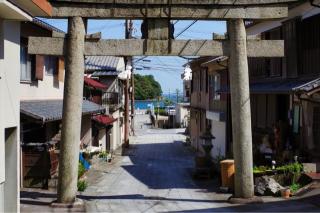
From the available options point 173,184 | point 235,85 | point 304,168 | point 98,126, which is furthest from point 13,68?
point 98,126

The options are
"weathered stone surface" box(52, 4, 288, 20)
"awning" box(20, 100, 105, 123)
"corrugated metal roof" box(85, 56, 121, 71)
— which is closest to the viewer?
"weathered stone surface" box(52, 4, 288, 20)

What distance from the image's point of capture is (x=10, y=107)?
11.6m

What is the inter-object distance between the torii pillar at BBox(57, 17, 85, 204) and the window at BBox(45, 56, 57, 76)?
6.93 m

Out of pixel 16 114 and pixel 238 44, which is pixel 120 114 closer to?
pixel 238 44

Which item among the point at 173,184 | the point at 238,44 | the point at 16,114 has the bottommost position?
the point at 173,184

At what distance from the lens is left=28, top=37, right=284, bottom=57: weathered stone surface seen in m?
16.1

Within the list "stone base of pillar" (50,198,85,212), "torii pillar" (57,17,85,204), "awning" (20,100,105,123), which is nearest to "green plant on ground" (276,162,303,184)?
"stone base of pillar" (50,198,85,212)

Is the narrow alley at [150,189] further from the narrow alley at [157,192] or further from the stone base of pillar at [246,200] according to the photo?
the stone base of pillar at [246,200]

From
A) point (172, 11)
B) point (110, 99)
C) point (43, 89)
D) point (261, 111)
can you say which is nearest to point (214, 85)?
point (110, 99)

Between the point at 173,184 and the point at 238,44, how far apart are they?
775 cm

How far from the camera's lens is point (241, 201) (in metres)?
15.9

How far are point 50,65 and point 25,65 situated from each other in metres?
3.76

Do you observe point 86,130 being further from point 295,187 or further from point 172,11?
point 295,187

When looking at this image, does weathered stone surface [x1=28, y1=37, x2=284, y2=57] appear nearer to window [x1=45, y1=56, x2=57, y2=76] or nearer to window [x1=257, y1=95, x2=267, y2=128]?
window [x1=257, y1=95, x2=267, y2=128]
